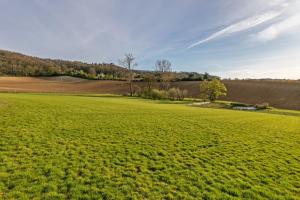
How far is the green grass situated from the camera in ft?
21.2

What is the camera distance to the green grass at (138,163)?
21.2 feet

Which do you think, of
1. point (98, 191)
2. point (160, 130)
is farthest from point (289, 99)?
point (98, 191)

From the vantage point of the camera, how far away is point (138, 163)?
849cm

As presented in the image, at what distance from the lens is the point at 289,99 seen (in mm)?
53500

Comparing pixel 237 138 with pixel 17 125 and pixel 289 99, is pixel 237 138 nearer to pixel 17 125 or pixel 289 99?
pixel 17 125

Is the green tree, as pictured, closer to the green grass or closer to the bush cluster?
the bush cluster

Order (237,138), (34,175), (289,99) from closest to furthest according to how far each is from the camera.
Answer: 1. (34,175)
2. (237,138)
3. (289,99)

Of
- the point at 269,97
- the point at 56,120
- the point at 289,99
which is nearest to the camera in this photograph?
the point at 56,120

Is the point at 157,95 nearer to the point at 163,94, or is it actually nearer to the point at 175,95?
the point at 163,94

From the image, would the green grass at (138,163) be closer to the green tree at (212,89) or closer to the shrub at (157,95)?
the shrub at (157,95)

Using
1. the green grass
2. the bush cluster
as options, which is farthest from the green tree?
the green grass

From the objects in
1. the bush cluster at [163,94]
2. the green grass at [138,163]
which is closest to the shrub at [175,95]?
the bush cluster at [163,94]

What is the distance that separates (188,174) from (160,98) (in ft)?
160

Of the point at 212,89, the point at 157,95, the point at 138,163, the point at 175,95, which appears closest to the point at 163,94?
the point at 157,95
